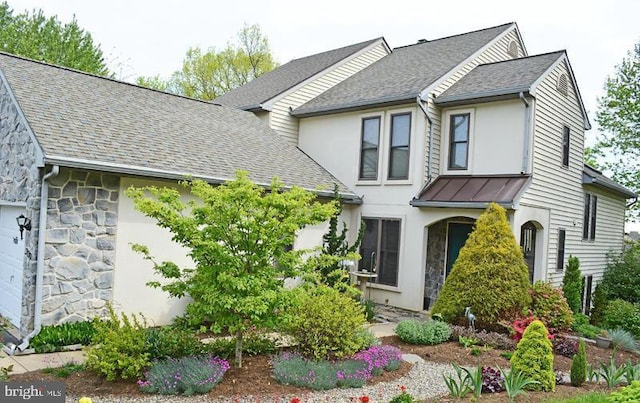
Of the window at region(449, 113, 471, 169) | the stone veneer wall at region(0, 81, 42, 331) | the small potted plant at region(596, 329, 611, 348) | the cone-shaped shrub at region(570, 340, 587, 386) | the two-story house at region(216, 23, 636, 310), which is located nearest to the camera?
the cone-shaped shrub at region(570, 340, 587, 386)

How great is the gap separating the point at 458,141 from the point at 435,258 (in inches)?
118

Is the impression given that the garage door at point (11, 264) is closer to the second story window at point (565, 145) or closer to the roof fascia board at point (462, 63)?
the roof fascia board at point (462, 63)

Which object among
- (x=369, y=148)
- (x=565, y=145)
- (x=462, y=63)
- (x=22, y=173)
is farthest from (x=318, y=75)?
(x=22, y=173)

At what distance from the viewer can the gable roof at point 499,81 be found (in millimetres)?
11367

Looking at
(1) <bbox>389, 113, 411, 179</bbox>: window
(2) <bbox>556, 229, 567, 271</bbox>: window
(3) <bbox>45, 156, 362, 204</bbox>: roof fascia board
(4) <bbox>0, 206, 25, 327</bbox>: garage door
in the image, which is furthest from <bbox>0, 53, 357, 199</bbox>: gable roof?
(2) <bbox>556, 229, 567, 271</bbox>: window

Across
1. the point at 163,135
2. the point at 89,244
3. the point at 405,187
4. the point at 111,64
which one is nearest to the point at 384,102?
the point at 405,187

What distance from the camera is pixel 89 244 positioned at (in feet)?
27.7

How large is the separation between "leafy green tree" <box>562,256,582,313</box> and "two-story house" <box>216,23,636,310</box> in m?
0.39

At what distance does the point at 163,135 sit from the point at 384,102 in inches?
213

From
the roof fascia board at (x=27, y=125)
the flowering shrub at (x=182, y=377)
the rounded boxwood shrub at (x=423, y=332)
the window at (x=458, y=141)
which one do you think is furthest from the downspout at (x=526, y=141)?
the roof fascia board at (x=27, y=125)

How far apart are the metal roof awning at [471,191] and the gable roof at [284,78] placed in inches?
228

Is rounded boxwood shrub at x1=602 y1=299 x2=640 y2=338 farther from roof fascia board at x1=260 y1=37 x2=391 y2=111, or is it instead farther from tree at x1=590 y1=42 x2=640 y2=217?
tree at x1=590 y1=42 x2=640 y2=217

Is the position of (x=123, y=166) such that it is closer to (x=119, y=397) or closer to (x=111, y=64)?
(x=119, y=397)

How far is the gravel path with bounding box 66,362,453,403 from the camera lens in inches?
220
